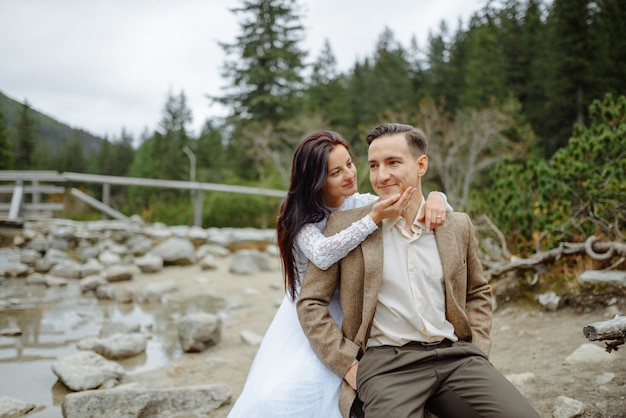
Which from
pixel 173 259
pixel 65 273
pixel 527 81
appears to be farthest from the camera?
pixel 527 81

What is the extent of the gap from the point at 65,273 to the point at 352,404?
272 inches

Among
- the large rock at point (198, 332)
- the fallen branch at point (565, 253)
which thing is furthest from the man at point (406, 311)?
the large rock at point (198, 332)

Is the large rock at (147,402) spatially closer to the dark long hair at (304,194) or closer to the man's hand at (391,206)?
the dark long hair at (304,194)

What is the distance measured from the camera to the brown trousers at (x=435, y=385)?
165 cm

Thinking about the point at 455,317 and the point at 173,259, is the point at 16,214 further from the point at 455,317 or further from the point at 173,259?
the point at 455,317

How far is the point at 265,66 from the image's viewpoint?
22.0 meters

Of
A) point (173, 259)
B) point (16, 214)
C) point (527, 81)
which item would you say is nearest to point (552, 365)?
point (173, 259)

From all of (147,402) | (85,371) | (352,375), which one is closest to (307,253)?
(352,375)

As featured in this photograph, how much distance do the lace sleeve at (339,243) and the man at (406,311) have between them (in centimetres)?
7

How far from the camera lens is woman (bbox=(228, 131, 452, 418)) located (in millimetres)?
1801

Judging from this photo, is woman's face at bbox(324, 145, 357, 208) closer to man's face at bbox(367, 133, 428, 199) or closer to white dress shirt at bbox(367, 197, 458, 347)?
man's face at bbox(367, 133, 428, 199)

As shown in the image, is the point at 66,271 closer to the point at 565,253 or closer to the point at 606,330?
the point at 565,253

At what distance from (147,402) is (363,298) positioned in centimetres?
180

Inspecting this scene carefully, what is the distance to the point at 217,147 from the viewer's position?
101ft
